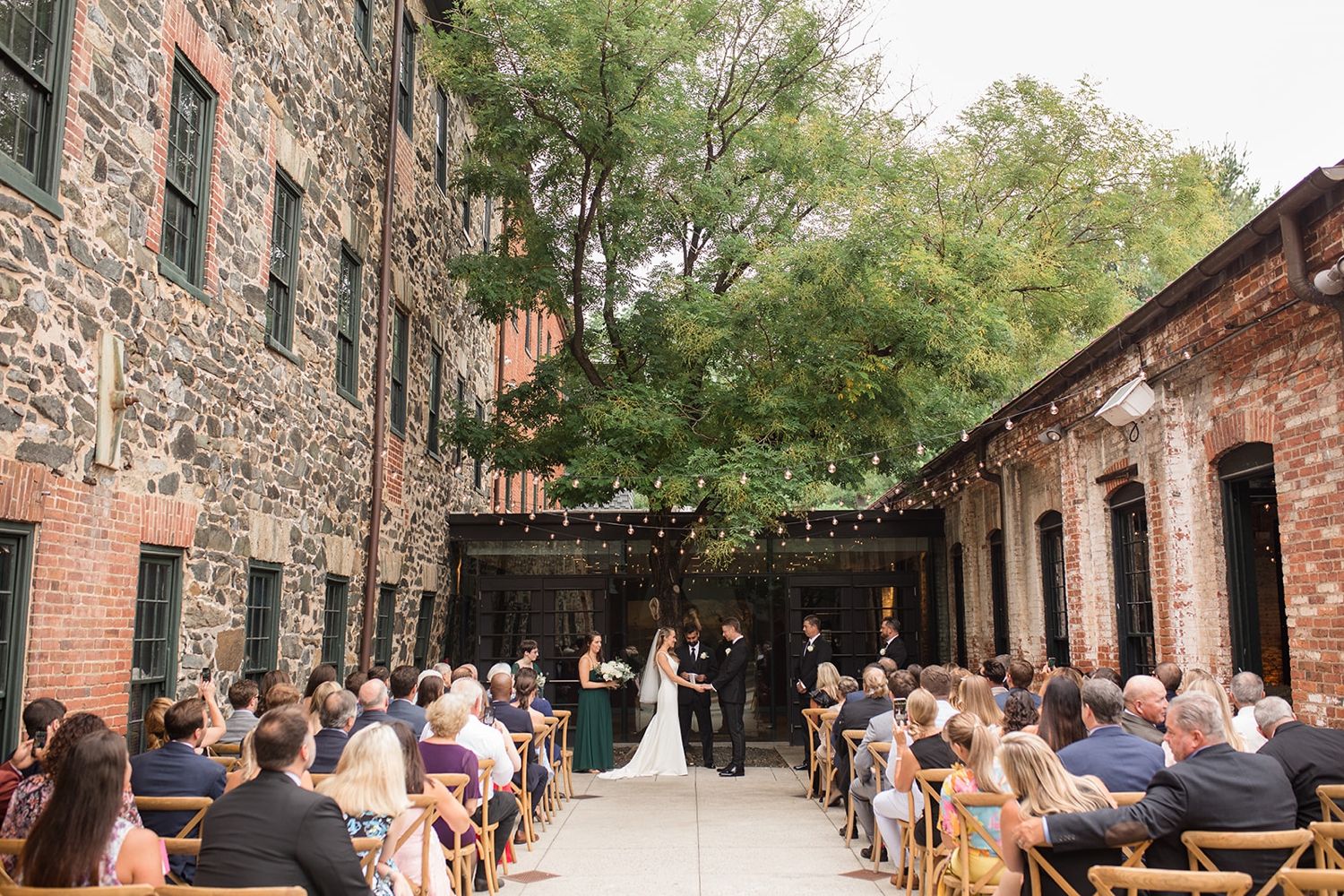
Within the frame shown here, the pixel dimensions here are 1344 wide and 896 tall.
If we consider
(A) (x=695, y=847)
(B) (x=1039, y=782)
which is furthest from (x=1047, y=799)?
(A) (x=695, y=847)

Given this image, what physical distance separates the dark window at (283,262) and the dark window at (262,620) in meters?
2.19

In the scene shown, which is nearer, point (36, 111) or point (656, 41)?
point (36, 111)

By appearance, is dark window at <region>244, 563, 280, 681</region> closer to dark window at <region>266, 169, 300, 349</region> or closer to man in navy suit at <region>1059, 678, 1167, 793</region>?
dark window at <region>266, 169, 300, 349</region>

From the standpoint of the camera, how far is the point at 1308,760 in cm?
525

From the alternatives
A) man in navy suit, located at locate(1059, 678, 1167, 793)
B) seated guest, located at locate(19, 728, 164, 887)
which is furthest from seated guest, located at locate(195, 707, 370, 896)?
man in navy suit, located at locate(1059, 678, 1167, 793)

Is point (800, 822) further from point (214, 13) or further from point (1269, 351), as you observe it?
point (214, 13)

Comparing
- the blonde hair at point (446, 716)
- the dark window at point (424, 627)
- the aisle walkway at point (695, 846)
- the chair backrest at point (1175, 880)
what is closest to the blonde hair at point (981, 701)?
the aisle walkway at point (695, 846)

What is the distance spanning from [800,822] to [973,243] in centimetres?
691

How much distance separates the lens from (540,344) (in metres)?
31.7

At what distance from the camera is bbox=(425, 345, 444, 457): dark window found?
15484 mm

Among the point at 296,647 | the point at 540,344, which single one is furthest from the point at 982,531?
the point at 540,344

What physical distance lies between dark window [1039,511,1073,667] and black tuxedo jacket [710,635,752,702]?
3.69 metres

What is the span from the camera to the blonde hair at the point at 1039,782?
4254mm

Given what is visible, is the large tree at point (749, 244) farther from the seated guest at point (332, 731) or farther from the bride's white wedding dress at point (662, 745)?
the seated guest at point (332, 731)
